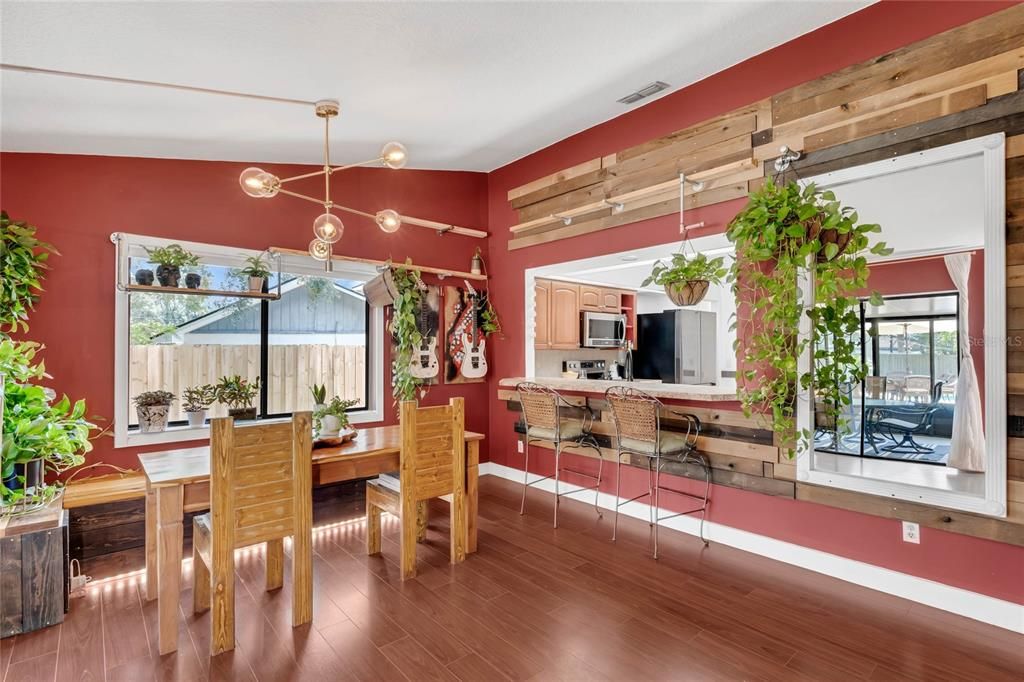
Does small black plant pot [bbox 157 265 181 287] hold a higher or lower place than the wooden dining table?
higher

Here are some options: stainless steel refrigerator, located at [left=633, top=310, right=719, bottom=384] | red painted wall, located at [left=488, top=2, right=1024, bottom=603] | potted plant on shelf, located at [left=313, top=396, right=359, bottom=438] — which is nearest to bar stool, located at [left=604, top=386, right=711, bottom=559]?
red painted wall, located at [left=488, top=2, right=1024, bottom=603]

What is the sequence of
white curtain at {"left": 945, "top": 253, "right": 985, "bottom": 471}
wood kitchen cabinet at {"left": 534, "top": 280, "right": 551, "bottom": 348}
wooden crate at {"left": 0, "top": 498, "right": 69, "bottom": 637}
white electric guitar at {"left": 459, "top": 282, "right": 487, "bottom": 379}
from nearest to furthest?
wooden crate at {"left": 0, "top": 498, "right": 69, "bottom": 637} < white curtain at {"left": 945, "top": 253, "right": 985, "bottom": 471} < white electric guitar at {"left": 459, "top": 282, "right": 487, "bottom": 379} < wood kitchen cabinet at {"left": 534, "top": 280, "right": 551, "bottom": 348}

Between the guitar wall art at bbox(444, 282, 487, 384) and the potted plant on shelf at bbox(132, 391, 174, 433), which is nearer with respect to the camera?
the potted plant on shelf at bbox(132, 391, 174, 433)

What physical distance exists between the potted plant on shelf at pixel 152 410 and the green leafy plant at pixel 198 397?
0.17 meters

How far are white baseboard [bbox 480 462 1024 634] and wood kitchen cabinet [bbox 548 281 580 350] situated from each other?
2314mm

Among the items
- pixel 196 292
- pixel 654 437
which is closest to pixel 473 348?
pixel 654 437

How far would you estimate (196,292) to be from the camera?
3.65m

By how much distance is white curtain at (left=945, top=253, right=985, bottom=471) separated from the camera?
246 centimetres

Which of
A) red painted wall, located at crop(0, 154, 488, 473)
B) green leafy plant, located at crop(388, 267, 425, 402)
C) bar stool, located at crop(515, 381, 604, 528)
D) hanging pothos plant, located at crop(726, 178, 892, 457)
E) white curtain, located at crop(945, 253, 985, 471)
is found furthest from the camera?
green leafy plant, located at crop(388, 267, 425, 402)

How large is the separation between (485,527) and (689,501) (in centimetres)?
149

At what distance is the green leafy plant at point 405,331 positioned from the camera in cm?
459

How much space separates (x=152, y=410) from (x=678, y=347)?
5132 mm

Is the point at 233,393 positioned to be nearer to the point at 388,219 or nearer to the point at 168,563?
the point at 168,563

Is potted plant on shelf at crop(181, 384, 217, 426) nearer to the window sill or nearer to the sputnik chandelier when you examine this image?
the window sill
